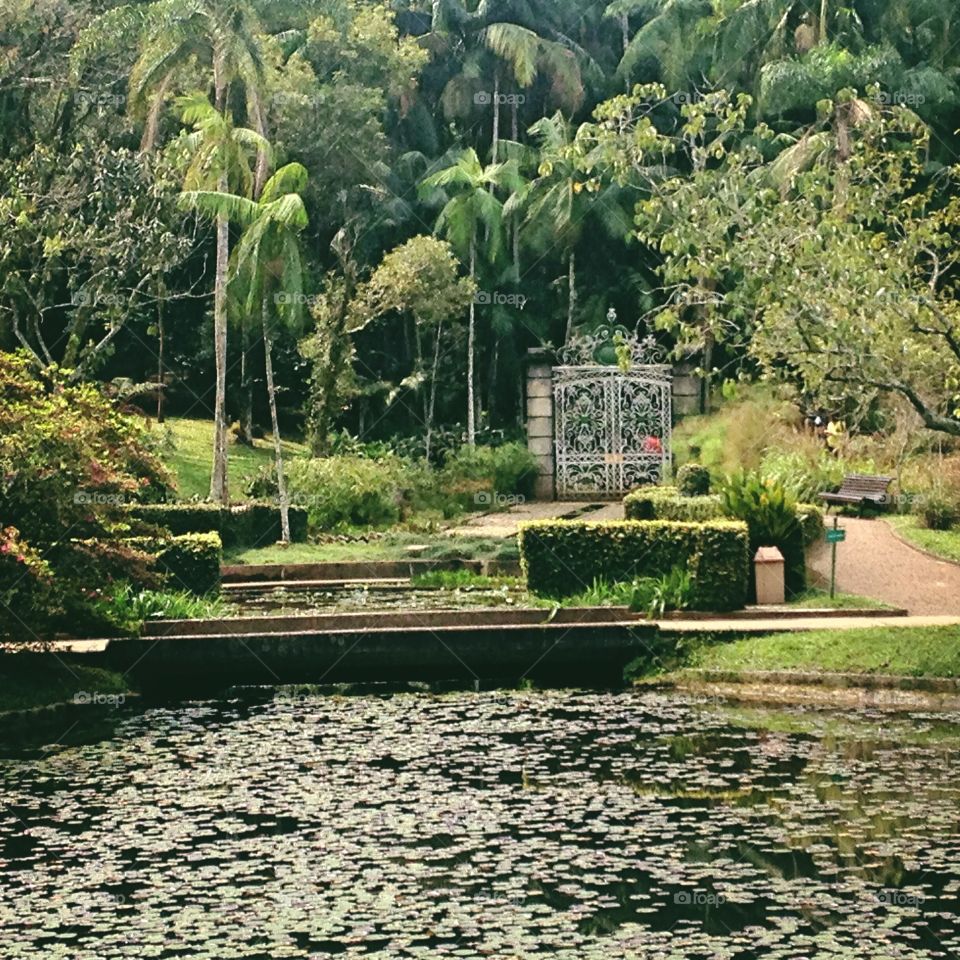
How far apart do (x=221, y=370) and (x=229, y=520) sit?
4742 millimetres

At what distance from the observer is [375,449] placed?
3531 centimetres

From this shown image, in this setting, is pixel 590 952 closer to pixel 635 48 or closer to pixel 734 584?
pixel 734 584

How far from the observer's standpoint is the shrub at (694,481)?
989 inches

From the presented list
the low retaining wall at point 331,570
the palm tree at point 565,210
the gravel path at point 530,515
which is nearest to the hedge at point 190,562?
the low retaining wall at point 331,570

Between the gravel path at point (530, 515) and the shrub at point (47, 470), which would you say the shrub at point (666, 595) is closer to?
the shrub at point (47, 470)

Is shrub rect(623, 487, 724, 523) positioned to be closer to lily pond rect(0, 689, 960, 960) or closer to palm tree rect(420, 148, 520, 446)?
lily pond rect(0, 689, 960, 960)

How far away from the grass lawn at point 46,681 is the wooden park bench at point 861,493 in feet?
40.7

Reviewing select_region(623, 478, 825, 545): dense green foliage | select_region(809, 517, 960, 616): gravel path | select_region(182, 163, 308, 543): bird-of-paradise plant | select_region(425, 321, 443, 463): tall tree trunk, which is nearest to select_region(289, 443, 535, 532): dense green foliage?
select_region(425, 321, 443, 463): tall tree trunk

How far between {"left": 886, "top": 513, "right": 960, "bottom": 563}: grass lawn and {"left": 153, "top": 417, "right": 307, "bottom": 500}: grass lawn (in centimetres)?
1199

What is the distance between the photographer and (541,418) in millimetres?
35219

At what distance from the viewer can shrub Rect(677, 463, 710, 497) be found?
25.1 m

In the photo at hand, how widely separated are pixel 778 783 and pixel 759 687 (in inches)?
157

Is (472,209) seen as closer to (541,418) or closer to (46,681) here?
(541,418)

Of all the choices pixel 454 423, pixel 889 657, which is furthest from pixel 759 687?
pixel 454 423
